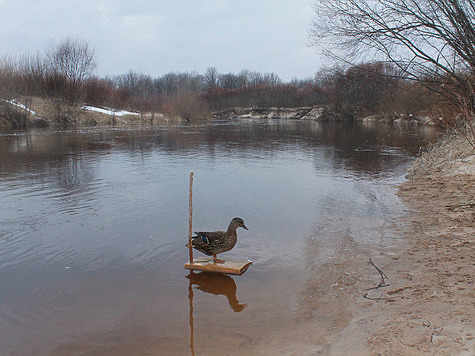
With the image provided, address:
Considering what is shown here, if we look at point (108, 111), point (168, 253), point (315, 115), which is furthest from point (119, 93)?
point (168, 253)

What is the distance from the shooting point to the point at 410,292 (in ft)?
15.8

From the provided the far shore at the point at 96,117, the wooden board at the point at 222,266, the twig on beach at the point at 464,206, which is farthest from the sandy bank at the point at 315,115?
the wooden board at the point at 222,266

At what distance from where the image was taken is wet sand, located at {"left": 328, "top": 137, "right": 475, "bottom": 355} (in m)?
3.64

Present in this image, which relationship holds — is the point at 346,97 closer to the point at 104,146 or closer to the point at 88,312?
the point at 104,146

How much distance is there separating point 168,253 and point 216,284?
1.43m

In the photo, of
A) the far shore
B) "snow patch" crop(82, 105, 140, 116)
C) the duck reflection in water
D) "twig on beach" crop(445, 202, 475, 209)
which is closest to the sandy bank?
the far shore

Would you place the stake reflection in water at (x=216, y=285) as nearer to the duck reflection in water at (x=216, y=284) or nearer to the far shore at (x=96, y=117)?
the duck reflection in water at (x=216, y=284)

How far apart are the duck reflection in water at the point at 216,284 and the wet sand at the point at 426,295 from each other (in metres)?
1.57

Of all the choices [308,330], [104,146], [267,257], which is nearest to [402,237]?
[267,257]

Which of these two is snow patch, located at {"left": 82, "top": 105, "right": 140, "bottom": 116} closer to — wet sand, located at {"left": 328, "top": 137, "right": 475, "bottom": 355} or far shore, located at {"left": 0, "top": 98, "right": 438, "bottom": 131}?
far shore, located at {"left": 0, "top": 98, "right": 438, "bottom": 131}

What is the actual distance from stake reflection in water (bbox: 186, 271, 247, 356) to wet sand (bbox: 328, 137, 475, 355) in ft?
4.86

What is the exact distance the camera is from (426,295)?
4.61 metres

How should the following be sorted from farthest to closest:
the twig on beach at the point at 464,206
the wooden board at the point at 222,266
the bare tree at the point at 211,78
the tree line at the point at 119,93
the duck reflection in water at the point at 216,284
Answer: the bare tree at the point at 211,78, the tree line at the point at 119,93, the twig on beach at the point at 464,206, the wooden board at the point at 222,266, the duck reflection in water at the point at 216,284

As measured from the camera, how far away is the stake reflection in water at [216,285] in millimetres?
5171
